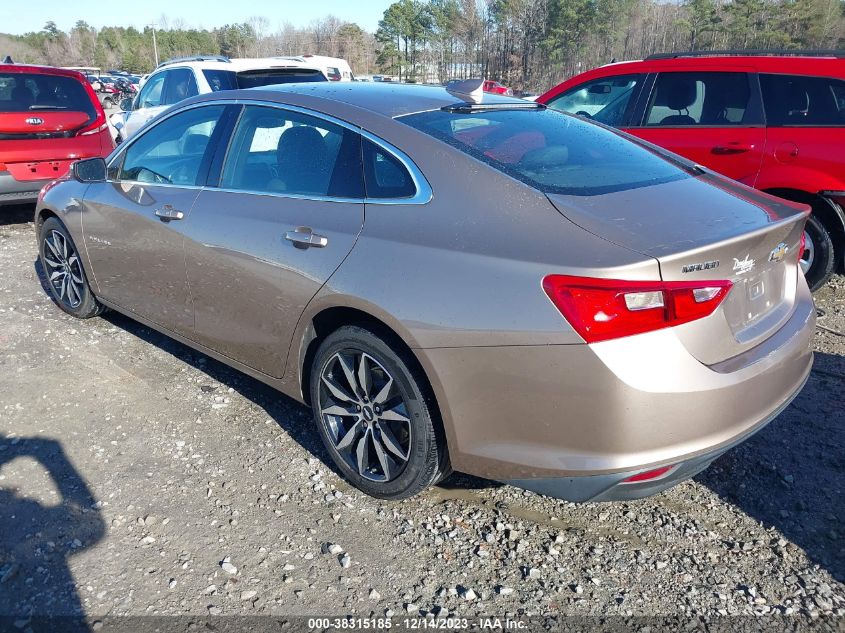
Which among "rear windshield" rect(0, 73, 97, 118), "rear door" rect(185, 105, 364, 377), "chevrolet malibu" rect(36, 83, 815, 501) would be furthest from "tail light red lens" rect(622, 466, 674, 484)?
"rear windshield" rect(0, 73, 97, 118)

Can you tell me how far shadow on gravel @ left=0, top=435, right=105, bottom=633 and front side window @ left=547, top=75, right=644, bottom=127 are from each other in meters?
4.75

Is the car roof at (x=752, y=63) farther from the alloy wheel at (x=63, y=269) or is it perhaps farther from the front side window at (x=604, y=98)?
the alloy wheel at (x=63, y=269)

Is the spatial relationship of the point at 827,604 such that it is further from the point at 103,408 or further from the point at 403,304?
the point at 103,408

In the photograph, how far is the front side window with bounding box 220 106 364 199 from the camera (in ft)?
9.86

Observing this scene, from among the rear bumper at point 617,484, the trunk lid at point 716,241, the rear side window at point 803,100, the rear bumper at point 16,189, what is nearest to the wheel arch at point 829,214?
the rear side window at point 803,100

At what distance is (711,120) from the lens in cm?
564

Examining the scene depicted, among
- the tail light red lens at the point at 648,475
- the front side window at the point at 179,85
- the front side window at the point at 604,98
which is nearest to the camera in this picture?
the tail light red lens at the point at 648,475

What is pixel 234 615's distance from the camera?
239 cm

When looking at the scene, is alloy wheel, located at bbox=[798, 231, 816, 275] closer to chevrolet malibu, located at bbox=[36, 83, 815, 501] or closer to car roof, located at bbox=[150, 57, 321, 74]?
chevrolet malibu, located at bbox=[36, 83, 815, 501]

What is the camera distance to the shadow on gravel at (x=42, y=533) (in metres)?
2.43

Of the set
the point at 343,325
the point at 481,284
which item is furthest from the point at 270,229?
the point at 481,284

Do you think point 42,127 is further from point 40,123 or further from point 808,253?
point 808,253

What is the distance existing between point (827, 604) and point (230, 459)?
2.54 m

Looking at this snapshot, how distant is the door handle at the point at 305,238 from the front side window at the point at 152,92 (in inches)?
329
